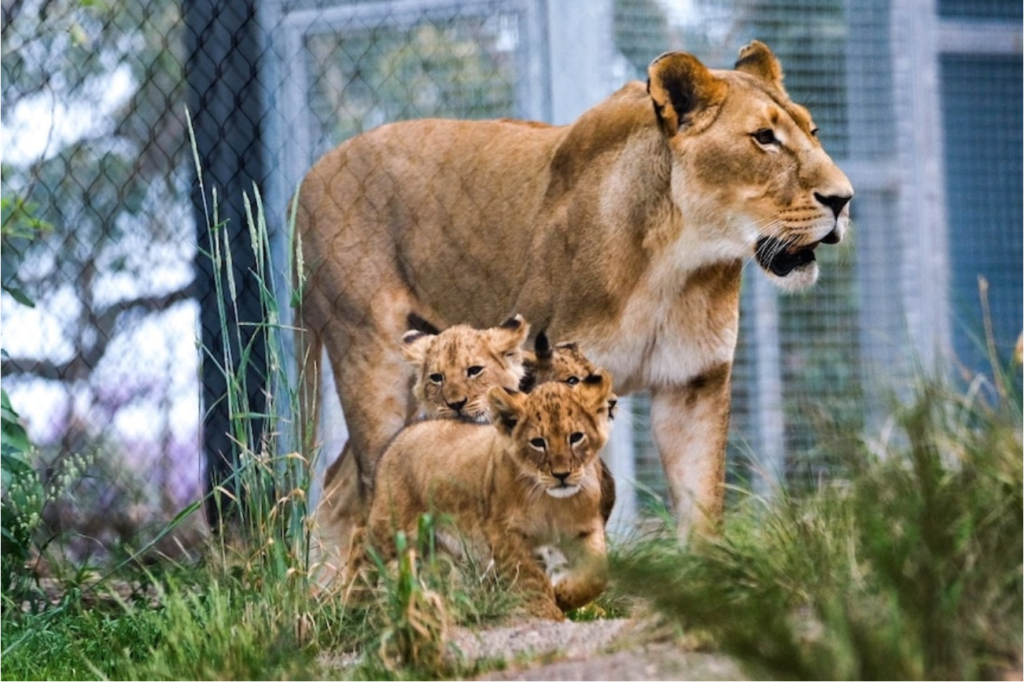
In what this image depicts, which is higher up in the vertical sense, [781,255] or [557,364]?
[781,255]

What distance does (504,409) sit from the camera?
4152 millimetres

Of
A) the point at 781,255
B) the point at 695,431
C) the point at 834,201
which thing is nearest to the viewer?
the point at 834,201

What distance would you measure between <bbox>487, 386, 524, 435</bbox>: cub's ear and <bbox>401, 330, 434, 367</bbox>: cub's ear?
0.60 metres

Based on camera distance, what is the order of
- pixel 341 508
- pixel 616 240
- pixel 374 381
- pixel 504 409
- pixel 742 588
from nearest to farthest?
pixel 742 588 < pixel 504 409 < pixel 616 240 < pixel 374 381 < pixel 341 508

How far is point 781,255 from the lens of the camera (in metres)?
4.48

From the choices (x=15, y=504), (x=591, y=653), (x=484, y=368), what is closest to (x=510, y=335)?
(x=484, y=368)

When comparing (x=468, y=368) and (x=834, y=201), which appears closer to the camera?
(x=834, y=201)

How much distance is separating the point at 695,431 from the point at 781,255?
63 centimetres

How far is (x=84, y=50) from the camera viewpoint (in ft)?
29.0

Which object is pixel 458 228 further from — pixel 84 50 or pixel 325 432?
pixel 84 50

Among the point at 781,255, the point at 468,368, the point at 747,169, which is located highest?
the point at 747,169

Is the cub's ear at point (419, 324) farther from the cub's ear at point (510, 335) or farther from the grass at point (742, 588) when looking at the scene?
the grass at point (742, 588)

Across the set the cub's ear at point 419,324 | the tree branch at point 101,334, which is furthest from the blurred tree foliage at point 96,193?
the cub's ear at point 419,324

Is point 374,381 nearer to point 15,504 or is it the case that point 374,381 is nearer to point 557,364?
point 557,364
